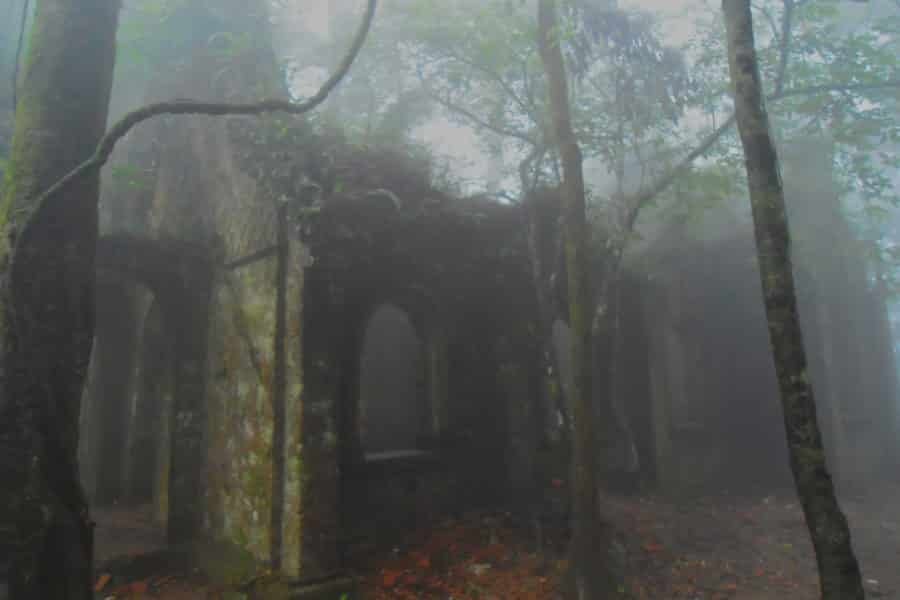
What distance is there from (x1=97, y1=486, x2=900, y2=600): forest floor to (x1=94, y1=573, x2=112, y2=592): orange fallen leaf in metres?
0.03

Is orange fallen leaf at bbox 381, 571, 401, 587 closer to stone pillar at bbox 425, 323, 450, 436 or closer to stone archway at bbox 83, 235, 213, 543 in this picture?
stone pillar at bbox 425, 323, 450, 436

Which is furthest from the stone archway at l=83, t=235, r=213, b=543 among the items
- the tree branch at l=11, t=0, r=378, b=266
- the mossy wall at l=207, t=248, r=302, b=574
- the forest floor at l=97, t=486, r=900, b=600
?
the tree branch at l=11, t=0, r=378, b=266

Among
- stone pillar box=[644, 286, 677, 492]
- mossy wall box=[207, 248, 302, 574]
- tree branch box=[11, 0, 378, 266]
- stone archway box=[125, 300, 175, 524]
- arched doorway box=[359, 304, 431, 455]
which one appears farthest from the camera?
arched doorway box=[359, 304, 431, 455]

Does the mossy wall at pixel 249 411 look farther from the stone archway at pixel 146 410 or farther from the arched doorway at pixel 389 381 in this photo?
the arched doorway at pixel 389 381

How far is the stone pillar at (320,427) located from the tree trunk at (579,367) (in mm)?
2391

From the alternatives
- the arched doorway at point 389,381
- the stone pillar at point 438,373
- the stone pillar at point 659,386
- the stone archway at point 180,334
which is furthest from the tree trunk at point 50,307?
the stone pillar at point 659,386

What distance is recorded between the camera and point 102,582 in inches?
270

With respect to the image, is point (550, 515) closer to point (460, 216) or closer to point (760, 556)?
point (760, 556)

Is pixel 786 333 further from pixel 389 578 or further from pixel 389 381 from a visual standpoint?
pixel 389 381

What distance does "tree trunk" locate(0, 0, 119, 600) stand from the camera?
3111 millimetres

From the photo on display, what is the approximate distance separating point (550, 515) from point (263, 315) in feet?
13.4

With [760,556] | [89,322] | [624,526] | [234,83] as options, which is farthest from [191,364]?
[760,556]

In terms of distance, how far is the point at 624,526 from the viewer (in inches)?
336

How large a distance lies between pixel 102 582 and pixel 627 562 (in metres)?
5.68
